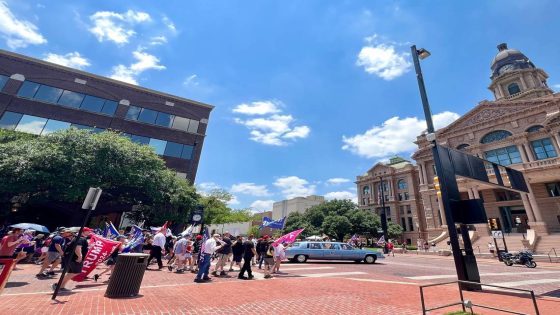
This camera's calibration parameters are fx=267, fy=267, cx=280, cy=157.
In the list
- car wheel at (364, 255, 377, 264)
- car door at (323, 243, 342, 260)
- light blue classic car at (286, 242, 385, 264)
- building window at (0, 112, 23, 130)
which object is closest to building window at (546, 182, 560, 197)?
car wheel at (364, 255, 377, 264)

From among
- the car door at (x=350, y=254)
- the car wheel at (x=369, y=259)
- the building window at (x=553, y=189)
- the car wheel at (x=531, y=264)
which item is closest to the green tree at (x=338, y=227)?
the building window at (x=553, y=189)

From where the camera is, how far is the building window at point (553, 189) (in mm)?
33188

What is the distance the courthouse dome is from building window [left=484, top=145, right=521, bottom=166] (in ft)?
71.7

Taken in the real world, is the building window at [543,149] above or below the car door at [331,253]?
above

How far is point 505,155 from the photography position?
38.7 meters

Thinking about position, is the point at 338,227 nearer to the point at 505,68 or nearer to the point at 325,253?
the point at 325,253

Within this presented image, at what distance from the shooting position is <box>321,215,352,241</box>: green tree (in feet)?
173


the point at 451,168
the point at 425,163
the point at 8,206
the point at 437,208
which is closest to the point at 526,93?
the point at 425,163

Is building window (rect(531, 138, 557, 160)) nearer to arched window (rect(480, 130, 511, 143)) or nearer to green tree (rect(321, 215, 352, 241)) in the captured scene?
arched window (rect(480, 130, 511, 143))

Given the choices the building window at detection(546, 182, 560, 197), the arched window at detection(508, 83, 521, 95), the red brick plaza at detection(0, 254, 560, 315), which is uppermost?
the arched window at detection(508, 83, 521, 95)

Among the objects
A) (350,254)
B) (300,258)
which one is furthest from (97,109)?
(350,254)

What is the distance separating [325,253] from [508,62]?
59514 millimetres

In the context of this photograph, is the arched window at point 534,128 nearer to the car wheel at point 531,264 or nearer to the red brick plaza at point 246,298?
the car wheel at point 531,264

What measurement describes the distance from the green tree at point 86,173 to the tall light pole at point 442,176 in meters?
21.6
